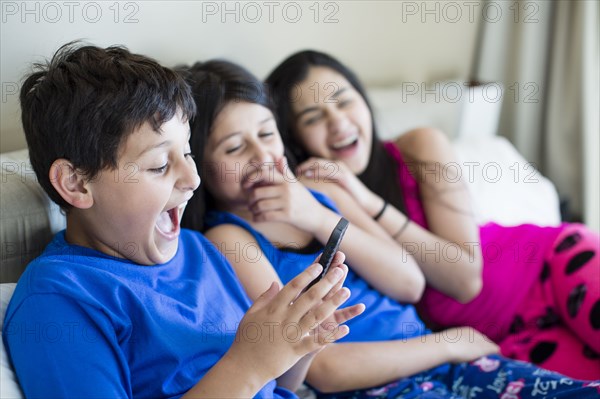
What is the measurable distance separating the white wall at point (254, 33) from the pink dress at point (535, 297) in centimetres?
52

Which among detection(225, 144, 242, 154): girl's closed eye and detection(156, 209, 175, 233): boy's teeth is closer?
detection(156, 209, 175, 233): boy's teeth

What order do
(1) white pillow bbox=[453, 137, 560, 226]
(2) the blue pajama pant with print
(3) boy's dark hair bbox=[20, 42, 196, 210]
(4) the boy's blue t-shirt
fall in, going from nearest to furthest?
(4) the boy's blue t-shirt, (3) boy's dark hair bbox=[20, 42, 196, 210], (2) the blue pajama pant with print, (1) white pillow bbox=[453, 137, 560, 226]

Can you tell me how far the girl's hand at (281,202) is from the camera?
4.61 ft

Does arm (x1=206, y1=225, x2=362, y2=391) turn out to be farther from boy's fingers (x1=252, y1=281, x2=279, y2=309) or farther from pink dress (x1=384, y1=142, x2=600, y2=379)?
pink dress (x1=384, y1=142, x2=600, y2=379)

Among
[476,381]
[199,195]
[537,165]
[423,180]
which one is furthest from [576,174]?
[199,195]

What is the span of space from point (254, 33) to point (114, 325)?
3.73ft

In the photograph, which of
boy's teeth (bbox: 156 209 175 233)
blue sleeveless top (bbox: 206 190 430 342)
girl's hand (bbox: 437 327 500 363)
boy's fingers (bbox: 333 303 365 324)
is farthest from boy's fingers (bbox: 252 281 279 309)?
girl's hand (bbox: 437 327 500 363)

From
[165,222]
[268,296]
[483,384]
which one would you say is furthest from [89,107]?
[483,384]

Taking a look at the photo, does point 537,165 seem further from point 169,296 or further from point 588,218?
point 169,296

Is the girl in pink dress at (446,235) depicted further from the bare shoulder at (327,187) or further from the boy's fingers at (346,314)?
the boy's fingers at (346,314)

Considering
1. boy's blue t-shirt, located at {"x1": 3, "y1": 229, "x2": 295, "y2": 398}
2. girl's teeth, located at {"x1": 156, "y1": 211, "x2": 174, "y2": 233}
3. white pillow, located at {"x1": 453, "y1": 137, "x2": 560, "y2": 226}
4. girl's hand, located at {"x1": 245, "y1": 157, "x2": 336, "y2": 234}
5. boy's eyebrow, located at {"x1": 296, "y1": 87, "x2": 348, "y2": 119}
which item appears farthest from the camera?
white pillow, located at {"x1": 453, "y1": 137, "x2": 560, "y2": 226}

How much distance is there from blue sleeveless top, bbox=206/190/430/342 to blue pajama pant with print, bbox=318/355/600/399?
11cm

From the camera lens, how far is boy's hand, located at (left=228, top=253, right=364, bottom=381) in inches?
38.5

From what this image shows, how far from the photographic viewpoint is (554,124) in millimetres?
2543
